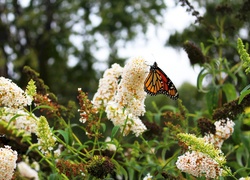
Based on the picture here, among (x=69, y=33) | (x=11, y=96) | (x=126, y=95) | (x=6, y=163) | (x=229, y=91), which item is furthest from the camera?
(x=69, y=33)

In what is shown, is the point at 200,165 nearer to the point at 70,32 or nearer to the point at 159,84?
the point at 159,84

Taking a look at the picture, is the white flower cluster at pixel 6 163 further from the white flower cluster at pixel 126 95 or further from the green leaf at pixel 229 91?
the green leaf at pixel 229 91

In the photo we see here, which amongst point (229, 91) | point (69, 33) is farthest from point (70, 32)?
point (229, 91)

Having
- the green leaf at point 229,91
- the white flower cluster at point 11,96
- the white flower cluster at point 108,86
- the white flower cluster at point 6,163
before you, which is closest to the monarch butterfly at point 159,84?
the white flower cluster at point 108,86

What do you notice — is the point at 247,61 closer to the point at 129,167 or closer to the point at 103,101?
the point at 103,101

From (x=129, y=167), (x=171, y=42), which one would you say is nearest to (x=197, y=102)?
(x=171, y=42)

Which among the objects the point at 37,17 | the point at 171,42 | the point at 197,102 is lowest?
the point at 197,102
